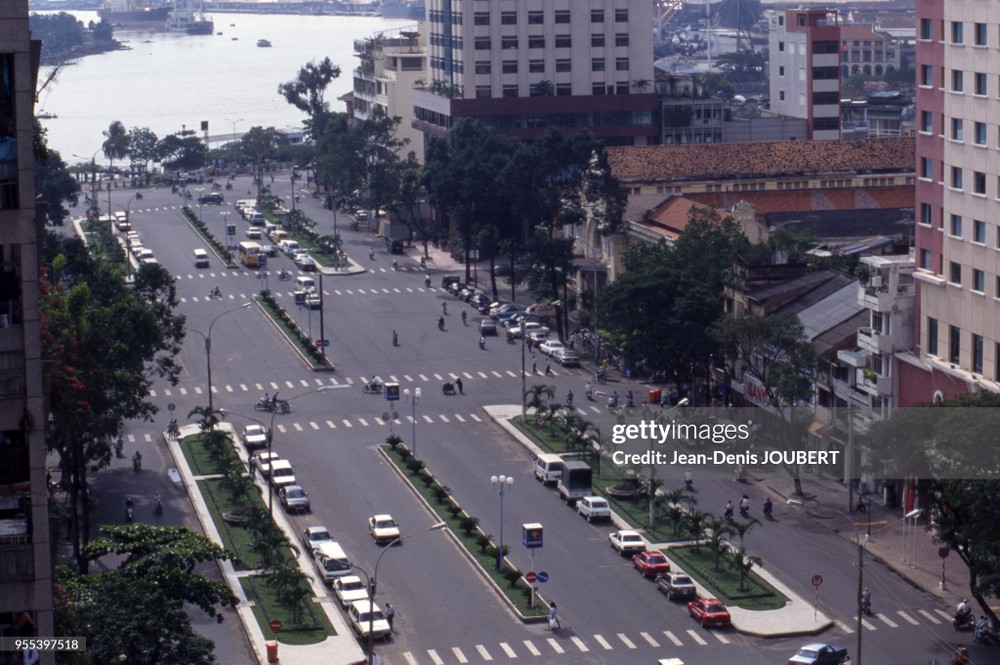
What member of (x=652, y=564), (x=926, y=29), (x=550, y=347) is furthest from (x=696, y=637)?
(x=550, y=347)

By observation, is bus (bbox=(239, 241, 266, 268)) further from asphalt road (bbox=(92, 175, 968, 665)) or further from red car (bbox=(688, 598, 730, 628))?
red car (bbox=(688, 598, 730, 628))

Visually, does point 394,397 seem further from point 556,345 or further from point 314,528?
point 314,528

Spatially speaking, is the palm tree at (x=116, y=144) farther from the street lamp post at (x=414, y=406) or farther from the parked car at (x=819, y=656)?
the parked car at (x=819, y=656)

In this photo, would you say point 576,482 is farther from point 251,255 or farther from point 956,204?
point 251,255

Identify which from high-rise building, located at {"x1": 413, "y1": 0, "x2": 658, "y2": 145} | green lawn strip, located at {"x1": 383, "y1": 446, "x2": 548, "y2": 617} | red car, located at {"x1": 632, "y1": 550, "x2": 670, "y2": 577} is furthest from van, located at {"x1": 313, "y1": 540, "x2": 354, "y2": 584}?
high-rise building, located at {"x1": 413, "y1": 0, "x2": 658, "y2": 145}

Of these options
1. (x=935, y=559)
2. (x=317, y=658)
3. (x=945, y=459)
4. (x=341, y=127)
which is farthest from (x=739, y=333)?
(x=341, y=127)
